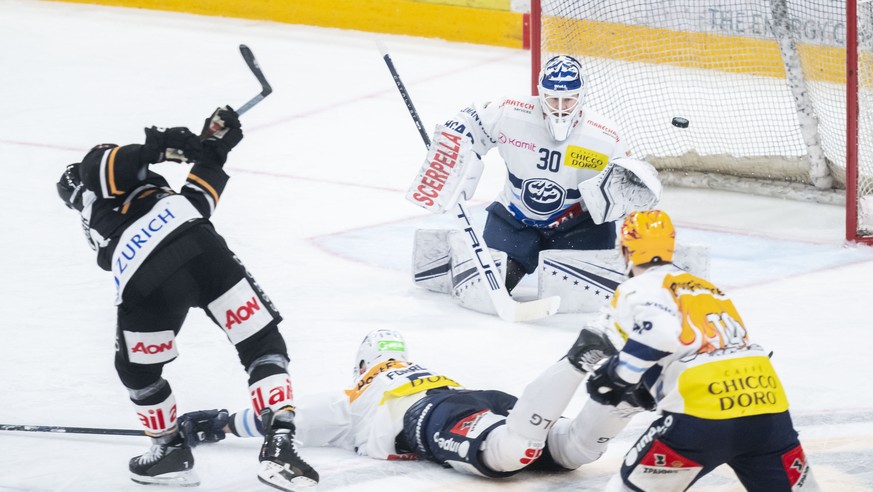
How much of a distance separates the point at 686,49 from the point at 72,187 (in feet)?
15.4

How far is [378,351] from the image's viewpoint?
4098 millimetres

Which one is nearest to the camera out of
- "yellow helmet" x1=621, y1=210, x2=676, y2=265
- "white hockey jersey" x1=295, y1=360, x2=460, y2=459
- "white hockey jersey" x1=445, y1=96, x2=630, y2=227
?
"yellow helmet" x1=621, y1=210, x2=676, y2=265

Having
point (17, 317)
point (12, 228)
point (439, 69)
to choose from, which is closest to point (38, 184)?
point (12, 228)

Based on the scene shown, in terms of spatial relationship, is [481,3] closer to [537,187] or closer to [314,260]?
[314,260]

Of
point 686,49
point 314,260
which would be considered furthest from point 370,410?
point 686,49

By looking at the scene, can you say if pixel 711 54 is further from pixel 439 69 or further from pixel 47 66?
pixel 47 66

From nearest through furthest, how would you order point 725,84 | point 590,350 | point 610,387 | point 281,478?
point 610,387, point 590,350, point 281,478, point 725,84

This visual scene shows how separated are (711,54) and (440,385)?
14.0 ft

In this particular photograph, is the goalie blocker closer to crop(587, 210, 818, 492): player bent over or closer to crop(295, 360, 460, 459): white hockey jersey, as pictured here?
crop(295, 360, 460, 459): white hockey jersey

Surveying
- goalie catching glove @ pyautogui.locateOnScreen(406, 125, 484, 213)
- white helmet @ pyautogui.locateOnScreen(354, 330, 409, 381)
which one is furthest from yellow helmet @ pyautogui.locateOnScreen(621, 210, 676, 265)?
goalie catching glove @ pyautogui.locateOnScreen(406, 125, 484, 213)

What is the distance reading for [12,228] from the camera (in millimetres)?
6336

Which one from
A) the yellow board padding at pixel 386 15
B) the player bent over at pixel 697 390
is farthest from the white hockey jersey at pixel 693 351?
the yellow board padding at pixel 386 15

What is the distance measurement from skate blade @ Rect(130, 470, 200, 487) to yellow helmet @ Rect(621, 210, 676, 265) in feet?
4.32

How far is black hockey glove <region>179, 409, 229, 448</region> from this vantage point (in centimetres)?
404
